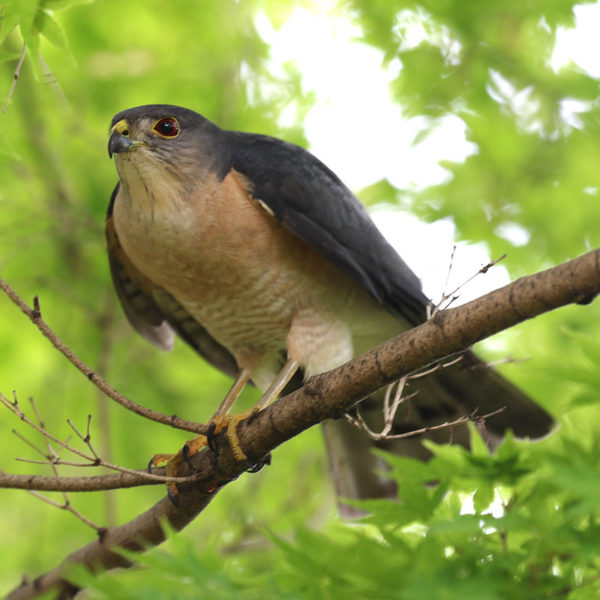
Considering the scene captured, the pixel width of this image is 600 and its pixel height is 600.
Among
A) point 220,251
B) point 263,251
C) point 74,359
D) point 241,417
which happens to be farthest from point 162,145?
point 74,359

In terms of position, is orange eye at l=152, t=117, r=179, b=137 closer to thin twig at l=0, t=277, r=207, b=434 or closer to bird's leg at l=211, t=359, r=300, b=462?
bird's leg at l=211, t=359, r=300, b=462

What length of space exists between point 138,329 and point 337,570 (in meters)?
3.02

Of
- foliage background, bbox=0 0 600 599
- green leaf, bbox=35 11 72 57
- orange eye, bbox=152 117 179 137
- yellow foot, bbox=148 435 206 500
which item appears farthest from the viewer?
foliage background, bbox=0 0 600 599

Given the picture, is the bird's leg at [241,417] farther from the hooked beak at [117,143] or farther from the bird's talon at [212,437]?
the hooked beak at [117,143]

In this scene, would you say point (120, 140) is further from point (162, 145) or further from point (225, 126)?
point (225, 126)

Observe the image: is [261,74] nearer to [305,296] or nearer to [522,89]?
[522,89]

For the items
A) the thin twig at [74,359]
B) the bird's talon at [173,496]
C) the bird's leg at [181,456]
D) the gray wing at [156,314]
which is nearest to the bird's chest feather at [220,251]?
the gray wing at [156,314]

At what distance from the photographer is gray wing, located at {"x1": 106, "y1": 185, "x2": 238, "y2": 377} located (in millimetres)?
4902

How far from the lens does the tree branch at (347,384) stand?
255cm

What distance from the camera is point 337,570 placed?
7.91ft

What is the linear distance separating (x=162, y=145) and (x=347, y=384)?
1.98 m

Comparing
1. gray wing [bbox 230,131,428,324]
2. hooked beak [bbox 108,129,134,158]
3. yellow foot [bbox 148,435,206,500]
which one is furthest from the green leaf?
yellow foot [bbox 148,435,206,500]

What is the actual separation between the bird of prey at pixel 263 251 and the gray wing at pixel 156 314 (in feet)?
0.27

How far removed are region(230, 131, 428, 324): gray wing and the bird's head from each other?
18cm
